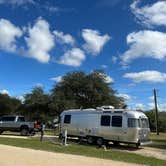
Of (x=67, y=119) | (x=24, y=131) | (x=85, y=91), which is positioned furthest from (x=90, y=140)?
(x=85, y=91)

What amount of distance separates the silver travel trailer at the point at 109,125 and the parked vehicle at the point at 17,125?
5687 mm

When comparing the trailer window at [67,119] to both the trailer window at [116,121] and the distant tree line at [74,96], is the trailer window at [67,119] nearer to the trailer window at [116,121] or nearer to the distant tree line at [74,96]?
the trailer window at [116,121]

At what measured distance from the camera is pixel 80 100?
2475 inches

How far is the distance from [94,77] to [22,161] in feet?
159

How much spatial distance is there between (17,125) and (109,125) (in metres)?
12.3

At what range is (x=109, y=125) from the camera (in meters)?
25.9

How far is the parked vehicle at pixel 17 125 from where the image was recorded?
34.5 metres

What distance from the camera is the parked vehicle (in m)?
34.5

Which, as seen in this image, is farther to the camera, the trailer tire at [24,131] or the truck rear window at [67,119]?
the trailer tire at [24,131]

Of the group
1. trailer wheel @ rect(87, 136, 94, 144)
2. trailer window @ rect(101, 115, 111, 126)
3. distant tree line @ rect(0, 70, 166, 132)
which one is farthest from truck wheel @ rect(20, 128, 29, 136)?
distant tree line @ rect(0, 70, 166, 132)

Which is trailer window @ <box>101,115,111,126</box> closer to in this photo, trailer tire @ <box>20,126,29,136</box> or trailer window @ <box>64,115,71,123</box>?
trailer window @ <box>64,115,71,123</box>

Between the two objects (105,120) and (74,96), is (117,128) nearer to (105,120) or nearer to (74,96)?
(105,120)

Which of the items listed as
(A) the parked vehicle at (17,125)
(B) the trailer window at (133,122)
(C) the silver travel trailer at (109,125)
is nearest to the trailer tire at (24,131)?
(A) the parked vehicle at (17,125)

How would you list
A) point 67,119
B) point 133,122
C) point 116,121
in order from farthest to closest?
point 67,119, point 116,121, point 133,122
